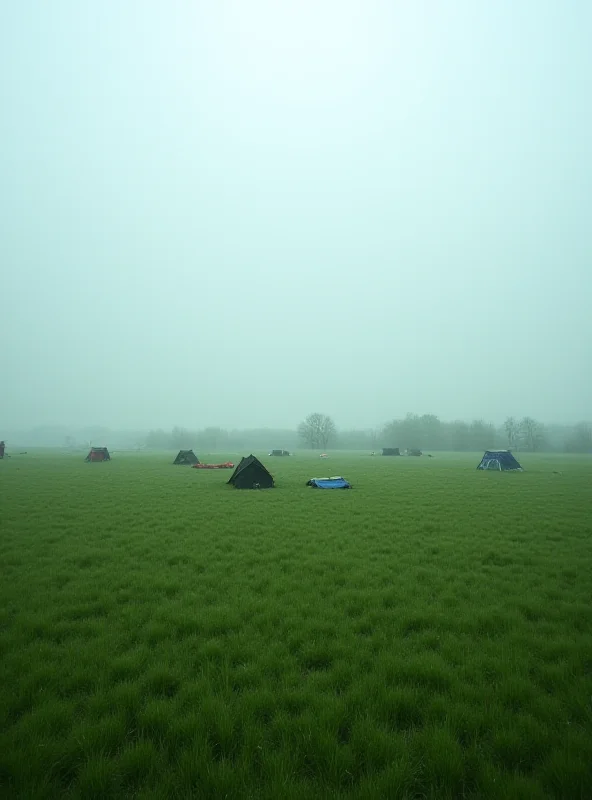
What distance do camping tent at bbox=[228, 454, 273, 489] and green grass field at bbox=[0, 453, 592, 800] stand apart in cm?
1348

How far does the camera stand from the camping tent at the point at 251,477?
25766 millimetres

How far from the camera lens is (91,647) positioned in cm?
594

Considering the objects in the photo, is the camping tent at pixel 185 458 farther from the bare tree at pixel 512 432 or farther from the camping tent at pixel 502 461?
the bare tree at pixel 512 432

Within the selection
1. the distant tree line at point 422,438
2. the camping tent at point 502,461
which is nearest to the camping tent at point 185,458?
the camping tent at point 502,461

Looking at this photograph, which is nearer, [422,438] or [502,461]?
[502,461]

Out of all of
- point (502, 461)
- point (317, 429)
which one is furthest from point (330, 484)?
point (317, 429)

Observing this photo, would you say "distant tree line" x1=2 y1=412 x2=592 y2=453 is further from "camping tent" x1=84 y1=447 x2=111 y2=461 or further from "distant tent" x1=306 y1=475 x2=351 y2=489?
"distant tent" x1=306 y1=475 x2=351 y2=489

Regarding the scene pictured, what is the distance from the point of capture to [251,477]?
25922 mm

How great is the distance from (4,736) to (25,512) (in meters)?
15.2

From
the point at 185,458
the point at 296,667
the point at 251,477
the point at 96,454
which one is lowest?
the point at 296,667

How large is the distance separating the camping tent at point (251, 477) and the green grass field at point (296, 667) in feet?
44.2

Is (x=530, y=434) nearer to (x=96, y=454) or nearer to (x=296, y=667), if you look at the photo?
(x=96, y=454)

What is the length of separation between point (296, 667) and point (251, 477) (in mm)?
20713

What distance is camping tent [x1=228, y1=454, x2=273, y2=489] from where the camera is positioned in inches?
1014
